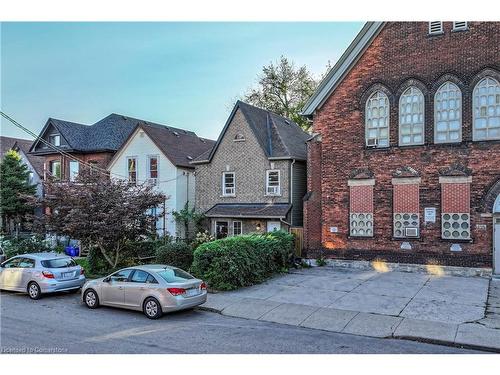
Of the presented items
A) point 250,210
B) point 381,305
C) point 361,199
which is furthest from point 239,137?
point 381,305

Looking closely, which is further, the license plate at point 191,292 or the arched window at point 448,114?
the arched window at point 448,114

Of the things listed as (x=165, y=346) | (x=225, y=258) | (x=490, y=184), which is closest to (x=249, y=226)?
(x=225, y=258)

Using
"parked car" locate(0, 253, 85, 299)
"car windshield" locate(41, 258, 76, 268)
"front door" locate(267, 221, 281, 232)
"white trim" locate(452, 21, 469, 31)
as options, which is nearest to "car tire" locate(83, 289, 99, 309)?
"parked car" locate(0, 253, 85, 299)

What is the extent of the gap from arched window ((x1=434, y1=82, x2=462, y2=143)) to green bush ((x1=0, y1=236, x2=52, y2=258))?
1933 cm

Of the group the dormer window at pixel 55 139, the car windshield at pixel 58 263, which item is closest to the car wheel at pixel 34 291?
the car windshield at pixel 58 263

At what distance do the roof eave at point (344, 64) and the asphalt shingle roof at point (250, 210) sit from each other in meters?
5.21

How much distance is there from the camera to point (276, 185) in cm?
2416

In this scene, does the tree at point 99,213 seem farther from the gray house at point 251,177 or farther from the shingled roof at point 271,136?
the shingled roof at point 271,136

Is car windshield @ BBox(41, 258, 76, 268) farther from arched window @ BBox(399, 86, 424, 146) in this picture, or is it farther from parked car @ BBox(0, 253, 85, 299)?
arched window @ BBox(399, 86, 424, 146)

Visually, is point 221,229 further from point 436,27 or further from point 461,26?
point 461,26

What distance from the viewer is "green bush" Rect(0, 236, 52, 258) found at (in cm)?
2132

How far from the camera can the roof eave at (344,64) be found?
64.5 feet

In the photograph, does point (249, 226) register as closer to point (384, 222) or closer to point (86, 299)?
point (384, 222)

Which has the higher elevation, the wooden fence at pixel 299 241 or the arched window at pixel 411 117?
the arched window at pixel 411 117
